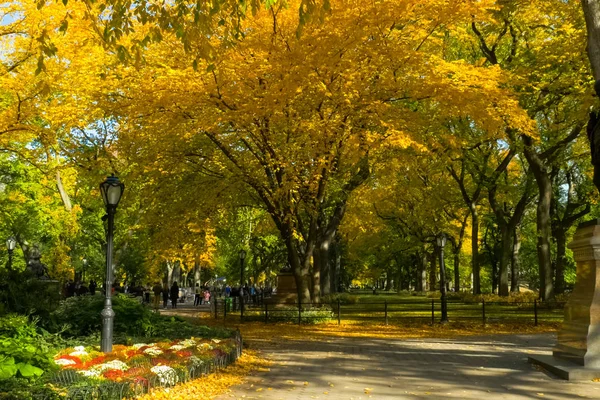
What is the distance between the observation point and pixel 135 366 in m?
9.31

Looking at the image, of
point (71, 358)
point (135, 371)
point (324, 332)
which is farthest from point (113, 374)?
point (324, 332)

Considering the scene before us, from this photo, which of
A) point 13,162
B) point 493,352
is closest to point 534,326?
point 493,352

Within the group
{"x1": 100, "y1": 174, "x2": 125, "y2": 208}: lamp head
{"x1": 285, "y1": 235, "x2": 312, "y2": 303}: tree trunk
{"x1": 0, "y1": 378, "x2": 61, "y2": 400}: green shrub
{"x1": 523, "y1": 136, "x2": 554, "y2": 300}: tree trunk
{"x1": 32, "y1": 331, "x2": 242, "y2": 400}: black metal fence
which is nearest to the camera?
{"x1": 0, "y1": 378, "x2": 61, "y2": 400}: green shrub

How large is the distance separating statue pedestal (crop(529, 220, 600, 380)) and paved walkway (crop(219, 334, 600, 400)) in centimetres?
33

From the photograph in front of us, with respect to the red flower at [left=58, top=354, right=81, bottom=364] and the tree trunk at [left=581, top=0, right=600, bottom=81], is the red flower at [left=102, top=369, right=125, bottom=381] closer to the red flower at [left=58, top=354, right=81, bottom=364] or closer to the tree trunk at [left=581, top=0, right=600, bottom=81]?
the red flower at [left=58, top=354, right=81, bottom=364]

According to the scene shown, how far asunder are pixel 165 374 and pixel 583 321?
7065mm

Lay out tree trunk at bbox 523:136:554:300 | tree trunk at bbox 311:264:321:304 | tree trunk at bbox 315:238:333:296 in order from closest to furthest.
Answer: tree trunk at bbox 311:264:321:304 < tree trunk at bbox 523:136:554:300 < tree trunk at bbox 315:238:333:296

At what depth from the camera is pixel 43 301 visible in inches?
504

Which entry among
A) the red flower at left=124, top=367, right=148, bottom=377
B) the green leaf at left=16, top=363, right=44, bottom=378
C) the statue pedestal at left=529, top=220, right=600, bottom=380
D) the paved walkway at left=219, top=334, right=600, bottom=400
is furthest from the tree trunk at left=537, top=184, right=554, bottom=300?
the green leaf at left=16, top=363, right=44, bottom=378

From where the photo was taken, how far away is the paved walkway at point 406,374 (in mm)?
9188

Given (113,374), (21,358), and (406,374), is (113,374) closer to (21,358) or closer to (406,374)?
(21,358)

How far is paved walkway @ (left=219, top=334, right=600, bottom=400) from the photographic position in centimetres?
919

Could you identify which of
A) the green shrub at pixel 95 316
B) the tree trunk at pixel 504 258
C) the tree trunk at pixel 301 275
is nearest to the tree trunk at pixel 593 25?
the green shrub at pixel 95 316

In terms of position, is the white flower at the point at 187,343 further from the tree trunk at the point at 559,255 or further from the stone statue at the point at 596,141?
the tree trunk at the point at 559,255
